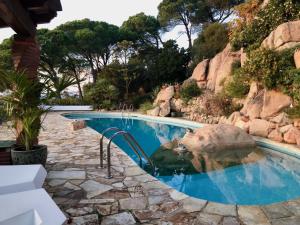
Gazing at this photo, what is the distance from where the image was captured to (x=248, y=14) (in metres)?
14.1

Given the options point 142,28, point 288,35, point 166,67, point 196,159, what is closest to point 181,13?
point 142,28

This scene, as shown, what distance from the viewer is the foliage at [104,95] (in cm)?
1975

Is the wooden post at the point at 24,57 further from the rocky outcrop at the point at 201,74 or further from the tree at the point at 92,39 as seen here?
the tree at the point at 92,39

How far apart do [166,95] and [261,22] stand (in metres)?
6.44

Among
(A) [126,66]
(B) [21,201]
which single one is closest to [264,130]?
(B) [21,201]

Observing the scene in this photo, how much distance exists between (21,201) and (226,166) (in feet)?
18.2

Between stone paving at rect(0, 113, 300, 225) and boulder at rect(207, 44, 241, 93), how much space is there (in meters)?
10.1

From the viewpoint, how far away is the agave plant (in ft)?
15.0

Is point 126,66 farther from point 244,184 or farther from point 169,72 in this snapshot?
point 244,184

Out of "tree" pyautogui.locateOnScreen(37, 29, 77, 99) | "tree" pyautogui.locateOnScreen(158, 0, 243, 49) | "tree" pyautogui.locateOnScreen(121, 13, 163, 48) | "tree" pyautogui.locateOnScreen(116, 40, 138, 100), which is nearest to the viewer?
"tree" pyautogui.locateOnScreen(116, 40, 138, 100)

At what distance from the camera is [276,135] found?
28.5 ft

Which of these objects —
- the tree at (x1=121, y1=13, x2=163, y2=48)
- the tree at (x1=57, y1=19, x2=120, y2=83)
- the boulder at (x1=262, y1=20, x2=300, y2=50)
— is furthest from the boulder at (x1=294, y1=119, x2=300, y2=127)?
the tree at (x1=121, y1=13, x2=163, y2=48)

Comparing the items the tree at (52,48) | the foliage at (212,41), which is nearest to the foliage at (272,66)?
the foliage at (212,41)

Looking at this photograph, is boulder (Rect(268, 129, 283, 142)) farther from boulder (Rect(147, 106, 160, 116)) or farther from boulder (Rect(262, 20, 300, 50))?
boulder (Rect(147, 106, 160, 116))
